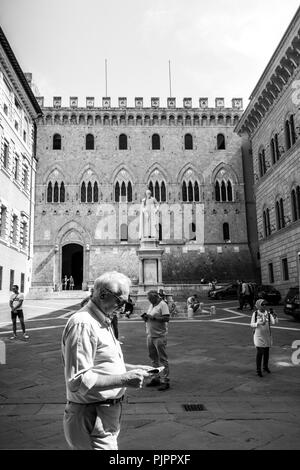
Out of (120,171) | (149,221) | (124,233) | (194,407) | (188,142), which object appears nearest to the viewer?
(194,407)

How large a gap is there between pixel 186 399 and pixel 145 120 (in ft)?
110

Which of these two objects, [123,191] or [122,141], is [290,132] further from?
[122,141]

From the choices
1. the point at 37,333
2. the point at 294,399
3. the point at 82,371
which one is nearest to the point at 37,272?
the point at 37,333

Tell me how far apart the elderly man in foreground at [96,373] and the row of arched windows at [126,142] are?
34.8m

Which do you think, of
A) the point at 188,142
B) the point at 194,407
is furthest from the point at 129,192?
the point at 194,407

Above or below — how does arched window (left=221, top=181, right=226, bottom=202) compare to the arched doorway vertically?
above

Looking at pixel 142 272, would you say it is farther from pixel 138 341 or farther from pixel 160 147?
pixel 160 147

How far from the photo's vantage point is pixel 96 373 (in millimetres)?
2178

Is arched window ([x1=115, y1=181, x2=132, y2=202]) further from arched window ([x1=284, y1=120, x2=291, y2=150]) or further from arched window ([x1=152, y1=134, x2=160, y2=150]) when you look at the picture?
arched window ([x1=284, y1=120, x2=291, y2=150])

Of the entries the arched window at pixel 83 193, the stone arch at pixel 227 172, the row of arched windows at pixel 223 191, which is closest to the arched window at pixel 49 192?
the arched window at pixel 83 193

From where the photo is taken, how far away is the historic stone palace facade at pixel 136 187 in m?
33.8

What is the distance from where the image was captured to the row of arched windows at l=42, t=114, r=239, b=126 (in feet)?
118

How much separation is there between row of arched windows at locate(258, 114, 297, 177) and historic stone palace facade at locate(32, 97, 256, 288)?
358 inches

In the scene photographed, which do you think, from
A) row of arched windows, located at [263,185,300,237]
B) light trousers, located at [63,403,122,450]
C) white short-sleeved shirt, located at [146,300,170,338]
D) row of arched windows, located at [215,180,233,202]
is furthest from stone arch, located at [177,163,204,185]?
light trousers, located at [63,403,122,450]
